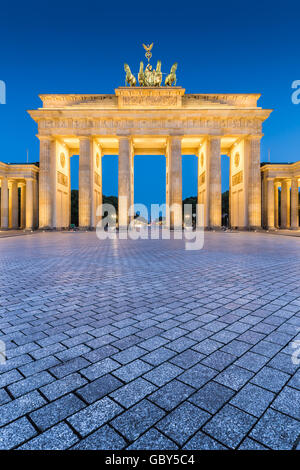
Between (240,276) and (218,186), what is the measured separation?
2957 centimetres

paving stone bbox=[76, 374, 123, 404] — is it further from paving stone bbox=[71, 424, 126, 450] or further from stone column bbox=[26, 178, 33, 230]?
stone column bbox=[26, 178, 33, 230]

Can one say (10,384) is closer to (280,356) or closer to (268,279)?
(280,356)

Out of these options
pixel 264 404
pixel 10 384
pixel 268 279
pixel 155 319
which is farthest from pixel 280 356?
pixel 268 279

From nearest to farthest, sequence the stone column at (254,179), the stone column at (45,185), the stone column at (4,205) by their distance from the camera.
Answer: the stone column at (254,179) < the stone column at (45,185) < the stone column at (4,205)

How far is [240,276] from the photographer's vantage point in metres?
5.95

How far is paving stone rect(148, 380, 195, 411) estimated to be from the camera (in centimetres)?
179

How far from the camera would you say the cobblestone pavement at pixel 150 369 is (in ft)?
5.00

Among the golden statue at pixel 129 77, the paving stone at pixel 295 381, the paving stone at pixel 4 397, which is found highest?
the golden statue at pixel 129 77

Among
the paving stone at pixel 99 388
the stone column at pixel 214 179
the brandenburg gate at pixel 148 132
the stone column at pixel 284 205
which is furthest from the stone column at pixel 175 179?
the paving stone at pixel 99 388

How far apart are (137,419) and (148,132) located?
115 feet

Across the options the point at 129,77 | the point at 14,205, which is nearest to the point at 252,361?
the point at 129,77

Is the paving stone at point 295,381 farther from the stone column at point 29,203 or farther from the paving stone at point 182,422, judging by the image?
the stone column at point 29,203

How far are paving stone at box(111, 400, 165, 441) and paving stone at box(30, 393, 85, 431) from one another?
13.0 inches

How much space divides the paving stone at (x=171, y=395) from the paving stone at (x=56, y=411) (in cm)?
54
